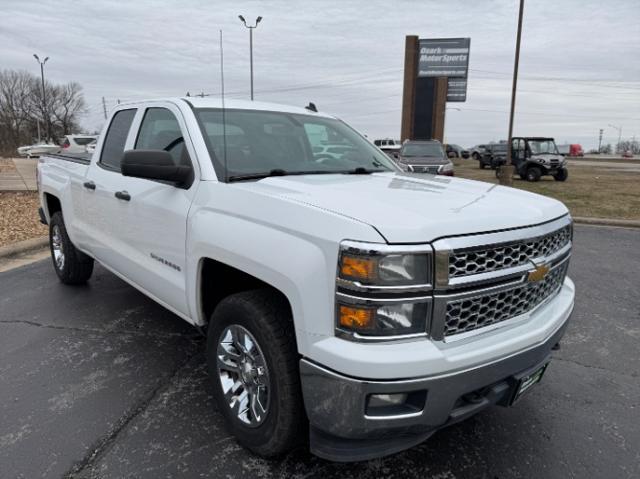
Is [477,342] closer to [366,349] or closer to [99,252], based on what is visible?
[366,349]

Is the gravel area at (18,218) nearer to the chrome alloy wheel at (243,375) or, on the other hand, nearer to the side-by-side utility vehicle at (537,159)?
the chrome alloy wheel at (243,375)

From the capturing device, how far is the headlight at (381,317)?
6.06 feet

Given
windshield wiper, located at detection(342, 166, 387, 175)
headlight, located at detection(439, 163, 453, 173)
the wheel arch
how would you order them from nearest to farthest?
the wheel arch, windshield wiper, located at detection(342, 166, 387, 175), headlight, located at detection(439, 163, 453, 173)

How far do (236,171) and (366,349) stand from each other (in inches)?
55.0

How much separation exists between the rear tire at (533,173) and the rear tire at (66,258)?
18.5 metres

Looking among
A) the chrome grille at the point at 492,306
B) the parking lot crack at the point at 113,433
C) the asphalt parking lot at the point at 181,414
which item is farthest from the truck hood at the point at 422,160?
the chrome grille at the point at 492,306

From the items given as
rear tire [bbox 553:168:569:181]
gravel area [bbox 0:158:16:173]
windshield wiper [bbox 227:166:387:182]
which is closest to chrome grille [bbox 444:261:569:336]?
windshield wiper [bbox 227:166:387:182]

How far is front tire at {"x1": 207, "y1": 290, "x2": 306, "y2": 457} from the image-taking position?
7.04 ft

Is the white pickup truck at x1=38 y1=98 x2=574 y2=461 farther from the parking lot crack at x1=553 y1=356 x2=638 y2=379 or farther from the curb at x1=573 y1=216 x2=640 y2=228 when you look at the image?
the curb at x1=573 y1=216 x2=640 y2=228

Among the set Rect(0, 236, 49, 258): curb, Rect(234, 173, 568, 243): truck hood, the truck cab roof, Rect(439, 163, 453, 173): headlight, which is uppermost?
the truck cab roof

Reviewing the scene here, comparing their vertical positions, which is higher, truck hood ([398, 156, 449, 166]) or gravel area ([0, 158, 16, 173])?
truck hood ([398, 156, 449, 166])

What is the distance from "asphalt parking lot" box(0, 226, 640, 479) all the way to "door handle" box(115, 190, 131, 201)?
1156 millimetres

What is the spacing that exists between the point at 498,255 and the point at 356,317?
0.68 metres

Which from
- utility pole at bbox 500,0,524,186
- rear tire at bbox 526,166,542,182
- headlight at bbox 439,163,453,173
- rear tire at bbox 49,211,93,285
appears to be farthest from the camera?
rear tire at bbox 526,166,542,182
